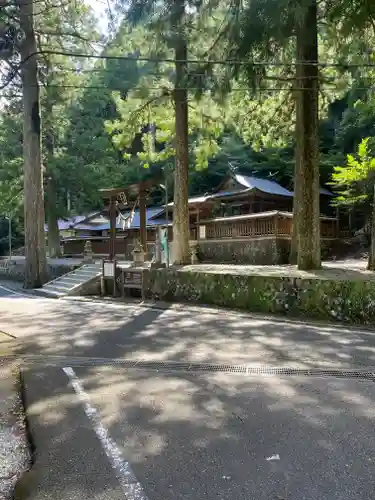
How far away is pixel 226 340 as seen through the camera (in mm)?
6789

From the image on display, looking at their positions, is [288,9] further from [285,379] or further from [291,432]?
[291,432]

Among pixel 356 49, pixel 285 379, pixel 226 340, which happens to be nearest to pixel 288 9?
pixel 356 49

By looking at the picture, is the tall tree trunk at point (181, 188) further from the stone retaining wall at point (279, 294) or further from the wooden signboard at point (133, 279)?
the stone retaining wall at point (279, 294)

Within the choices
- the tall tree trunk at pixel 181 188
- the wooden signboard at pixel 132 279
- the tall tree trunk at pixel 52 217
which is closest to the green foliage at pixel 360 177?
the tall tree trunk at pixel 181 188

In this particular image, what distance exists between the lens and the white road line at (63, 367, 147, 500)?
2.52 metres

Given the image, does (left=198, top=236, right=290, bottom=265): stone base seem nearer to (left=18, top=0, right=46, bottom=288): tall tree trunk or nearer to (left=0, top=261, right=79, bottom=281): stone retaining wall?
(left=0, top=261, right=79, bottom=281): stone retaining wall

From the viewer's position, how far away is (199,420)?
140 inches

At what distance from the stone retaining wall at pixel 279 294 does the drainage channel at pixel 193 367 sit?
3.16 metres

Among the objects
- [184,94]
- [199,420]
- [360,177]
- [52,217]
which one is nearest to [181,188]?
[184,94]

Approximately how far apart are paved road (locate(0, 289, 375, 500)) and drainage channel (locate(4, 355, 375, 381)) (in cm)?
5

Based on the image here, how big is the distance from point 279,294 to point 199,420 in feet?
19.8

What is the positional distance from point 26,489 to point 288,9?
757cm

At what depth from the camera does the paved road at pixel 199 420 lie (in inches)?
102

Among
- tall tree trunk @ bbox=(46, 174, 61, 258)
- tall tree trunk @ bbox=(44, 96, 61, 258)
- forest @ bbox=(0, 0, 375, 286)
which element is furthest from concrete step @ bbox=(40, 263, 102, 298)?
tall tree trunk @ bbox=(46, 174, 61, 258)
